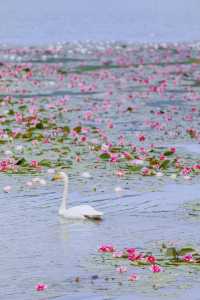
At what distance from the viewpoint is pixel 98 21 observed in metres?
85.0

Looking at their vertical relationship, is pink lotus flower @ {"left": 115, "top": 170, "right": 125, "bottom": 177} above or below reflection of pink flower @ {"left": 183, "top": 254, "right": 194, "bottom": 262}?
below

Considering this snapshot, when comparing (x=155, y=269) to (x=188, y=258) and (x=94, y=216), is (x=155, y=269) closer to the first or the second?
(x=188, y=258)

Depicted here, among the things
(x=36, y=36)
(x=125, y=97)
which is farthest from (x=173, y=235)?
(x=36, y=36)

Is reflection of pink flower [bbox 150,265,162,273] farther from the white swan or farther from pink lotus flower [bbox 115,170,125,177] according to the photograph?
pink lotus flower [bbox 115,170,125,177]

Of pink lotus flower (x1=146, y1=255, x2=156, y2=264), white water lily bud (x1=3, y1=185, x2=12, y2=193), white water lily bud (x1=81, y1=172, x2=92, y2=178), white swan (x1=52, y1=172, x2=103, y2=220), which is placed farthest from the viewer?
white water lily bud (x1=81, y1=172, x2=92, y2=178)

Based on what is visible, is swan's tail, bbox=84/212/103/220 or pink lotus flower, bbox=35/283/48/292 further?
swan's tail, bbox=84/212/103/220

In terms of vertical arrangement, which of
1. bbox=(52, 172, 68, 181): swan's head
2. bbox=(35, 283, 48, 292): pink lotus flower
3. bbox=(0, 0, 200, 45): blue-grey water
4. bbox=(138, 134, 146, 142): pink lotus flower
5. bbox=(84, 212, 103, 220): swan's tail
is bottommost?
bbox=(0, 0, 200, 45): blue-grey water

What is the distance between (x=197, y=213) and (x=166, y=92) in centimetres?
1831

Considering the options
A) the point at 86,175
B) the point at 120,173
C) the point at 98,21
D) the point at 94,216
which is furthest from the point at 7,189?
the point at 98,21

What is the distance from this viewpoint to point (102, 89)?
35719 millimetres

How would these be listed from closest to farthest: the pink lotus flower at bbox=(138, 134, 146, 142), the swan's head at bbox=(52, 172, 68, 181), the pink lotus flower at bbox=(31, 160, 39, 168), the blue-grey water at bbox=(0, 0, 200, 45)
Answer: the swan's head at bbox=(52, 172, 68, 181), the pink lotus flower at bbox=(31, 160, 39, 168), the pink lotus flower at bbox=(138, 134, 146, 142), the blue-grey water at bbox=(0, 0, 200, 45)

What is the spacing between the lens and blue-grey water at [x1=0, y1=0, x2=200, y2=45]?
6994 centimetres

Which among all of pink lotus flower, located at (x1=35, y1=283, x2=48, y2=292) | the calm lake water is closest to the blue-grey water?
the calm lake water

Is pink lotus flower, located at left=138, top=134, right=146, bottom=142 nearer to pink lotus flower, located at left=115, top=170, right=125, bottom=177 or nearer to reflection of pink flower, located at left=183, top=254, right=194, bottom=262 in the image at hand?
pink lotus flower, located at left=115, top=170, right=125, bottom=177
